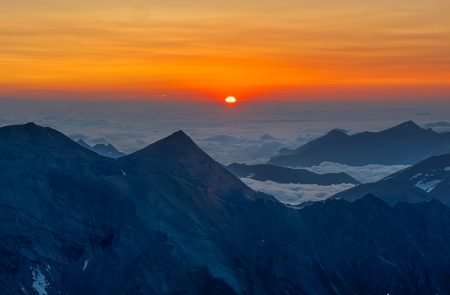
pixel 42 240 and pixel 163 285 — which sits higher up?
pixel 42 240

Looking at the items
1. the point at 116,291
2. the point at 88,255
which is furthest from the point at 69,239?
the point at 116,291

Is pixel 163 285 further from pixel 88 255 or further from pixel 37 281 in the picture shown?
pixel 37 281

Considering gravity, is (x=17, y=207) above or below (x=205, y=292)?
above

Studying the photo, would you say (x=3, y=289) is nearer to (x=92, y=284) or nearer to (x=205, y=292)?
(x=92, y=284)

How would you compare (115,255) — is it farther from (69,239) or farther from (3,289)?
(3,289)

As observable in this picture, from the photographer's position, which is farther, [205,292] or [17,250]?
[205,292]

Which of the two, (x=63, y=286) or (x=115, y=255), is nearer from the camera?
(x=63, y=286)

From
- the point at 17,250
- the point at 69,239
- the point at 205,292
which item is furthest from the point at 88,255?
the point at 205,292
